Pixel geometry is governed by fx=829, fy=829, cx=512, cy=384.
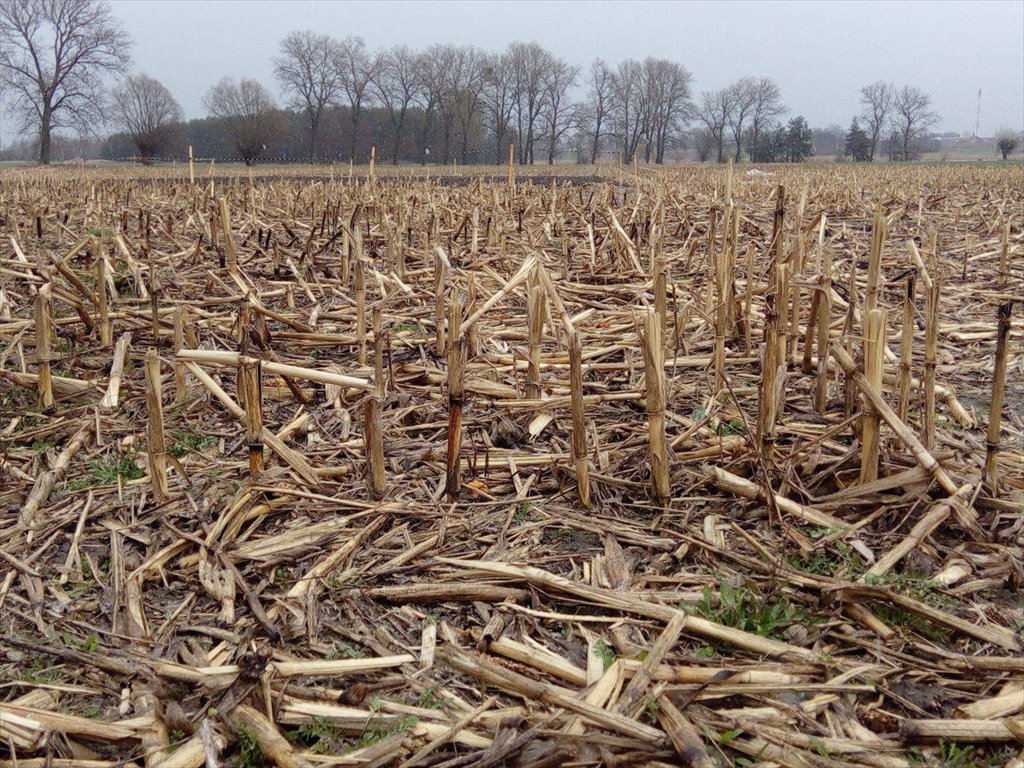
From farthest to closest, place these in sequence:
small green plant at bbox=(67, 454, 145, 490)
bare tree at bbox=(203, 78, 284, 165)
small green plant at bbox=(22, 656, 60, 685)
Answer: bare tree at bbox=(203, 78, 284, 165) → small green plant at bbox=(67, 454, 145, 490) → small green plant at bbox=(22, 656, 60, 685)

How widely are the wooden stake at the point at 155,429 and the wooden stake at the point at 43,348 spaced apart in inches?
49.0

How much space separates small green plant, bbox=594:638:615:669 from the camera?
230 cm

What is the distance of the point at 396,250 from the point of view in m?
7.62

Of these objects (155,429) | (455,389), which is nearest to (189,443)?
(155,429)

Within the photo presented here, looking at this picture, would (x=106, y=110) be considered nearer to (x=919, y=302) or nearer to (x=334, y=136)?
(x=334, y=136)

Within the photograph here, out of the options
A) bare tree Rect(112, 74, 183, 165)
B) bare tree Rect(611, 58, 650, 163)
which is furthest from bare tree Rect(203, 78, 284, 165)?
bare tree Rect(611, 58, 650, 163)

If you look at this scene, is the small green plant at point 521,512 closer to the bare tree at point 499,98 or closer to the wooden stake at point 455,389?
the wooden stake at point 455,389

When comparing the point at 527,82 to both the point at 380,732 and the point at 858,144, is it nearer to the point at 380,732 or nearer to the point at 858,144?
the point at 858,144

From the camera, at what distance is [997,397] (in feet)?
9.55

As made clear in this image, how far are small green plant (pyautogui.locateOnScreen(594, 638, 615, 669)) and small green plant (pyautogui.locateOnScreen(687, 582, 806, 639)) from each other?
31 centimetres

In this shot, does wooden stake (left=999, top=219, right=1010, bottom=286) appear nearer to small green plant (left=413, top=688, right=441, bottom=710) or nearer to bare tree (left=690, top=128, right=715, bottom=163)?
small green plant (left=413, top=688, right=441, bottom=710)

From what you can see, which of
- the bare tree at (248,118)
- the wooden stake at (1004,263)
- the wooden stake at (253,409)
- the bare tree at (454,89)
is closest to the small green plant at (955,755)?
the wooden stake at (253,409)

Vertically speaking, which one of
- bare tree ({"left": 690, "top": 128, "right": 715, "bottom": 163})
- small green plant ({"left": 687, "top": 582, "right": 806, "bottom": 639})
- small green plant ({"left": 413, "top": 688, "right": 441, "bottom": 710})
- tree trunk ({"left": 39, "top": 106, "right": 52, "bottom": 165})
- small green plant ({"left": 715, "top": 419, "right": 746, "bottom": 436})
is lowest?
small green plant ({"left": 413, "top": 688, "right": 441, "bottom": 710})

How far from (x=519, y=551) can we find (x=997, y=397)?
69.4 inches
